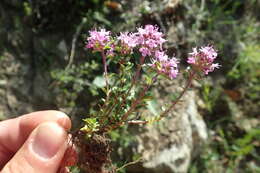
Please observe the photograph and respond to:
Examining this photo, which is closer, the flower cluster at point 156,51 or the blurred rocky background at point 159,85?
the flower cluster at point 156,51

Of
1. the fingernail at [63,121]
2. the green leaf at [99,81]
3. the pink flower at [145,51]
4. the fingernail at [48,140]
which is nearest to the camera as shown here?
the pink flower at [145,51]

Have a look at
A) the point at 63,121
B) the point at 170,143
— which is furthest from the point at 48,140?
the point at 170,143

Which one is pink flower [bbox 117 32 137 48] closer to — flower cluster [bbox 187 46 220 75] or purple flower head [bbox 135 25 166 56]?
purple flower head [bbox 135 25 166 56]

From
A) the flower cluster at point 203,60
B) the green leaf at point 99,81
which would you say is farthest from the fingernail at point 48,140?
the green leaf at point 99,81

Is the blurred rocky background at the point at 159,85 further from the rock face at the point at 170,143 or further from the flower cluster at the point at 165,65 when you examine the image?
the flower cluster at the point at 165,65

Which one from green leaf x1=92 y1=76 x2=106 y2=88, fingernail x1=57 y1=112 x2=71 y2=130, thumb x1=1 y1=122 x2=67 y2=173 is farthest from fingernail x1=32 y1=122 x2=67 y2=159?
green leaf x1=92 y1=76 x2=106 y2=88

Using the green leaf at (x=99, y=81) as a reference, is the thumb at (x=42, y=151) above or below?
below
